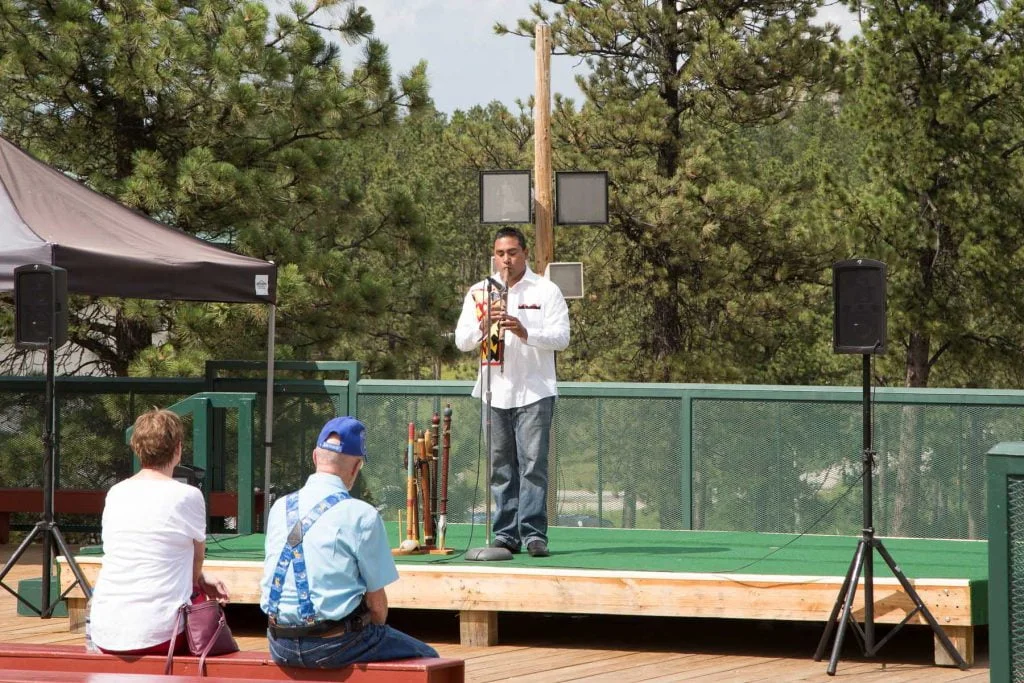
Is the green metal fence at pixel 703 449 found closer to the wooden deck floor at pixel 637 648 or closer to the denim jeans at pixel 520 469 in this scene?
the denim jeans at pixel 520 469

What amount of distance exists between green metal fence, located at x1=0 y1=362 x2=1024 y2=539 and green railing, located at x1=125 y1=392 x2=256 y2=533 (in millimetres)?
1296

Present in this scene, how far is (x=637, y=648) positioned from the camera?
8.77 m

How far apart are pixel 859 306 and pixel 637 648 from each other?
223 centimetres

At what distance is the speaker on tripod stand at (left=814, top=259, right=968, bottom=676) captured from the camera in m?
7.69

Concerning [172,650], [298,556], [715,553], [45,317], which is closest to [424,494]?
[715,553]

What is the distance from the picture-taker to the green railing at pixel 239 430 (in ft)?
34.1

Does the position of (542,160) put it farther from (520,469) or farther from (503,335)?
(520,469)

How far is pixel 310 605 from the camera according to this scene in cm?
546

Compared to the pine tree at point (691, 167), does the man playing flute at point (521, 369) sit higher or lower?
lower

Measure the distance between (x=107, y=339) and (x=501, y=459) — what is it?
9.84m

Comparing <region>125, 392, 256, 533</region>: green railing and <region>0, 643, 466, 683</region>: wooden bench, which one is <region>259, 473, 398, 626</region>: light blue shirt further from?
<region>125, 392, 256, 533</region>: green railing

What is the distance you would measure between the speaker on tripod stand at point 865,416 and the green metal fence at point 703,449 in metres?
2.13

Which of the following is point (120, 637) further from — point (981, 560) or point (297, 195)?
point (297, 195)

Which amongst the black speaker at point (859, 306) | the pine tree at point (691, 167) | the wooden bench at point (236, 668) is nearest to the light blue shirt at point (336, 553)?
the wooden bench at point (236, 668)
